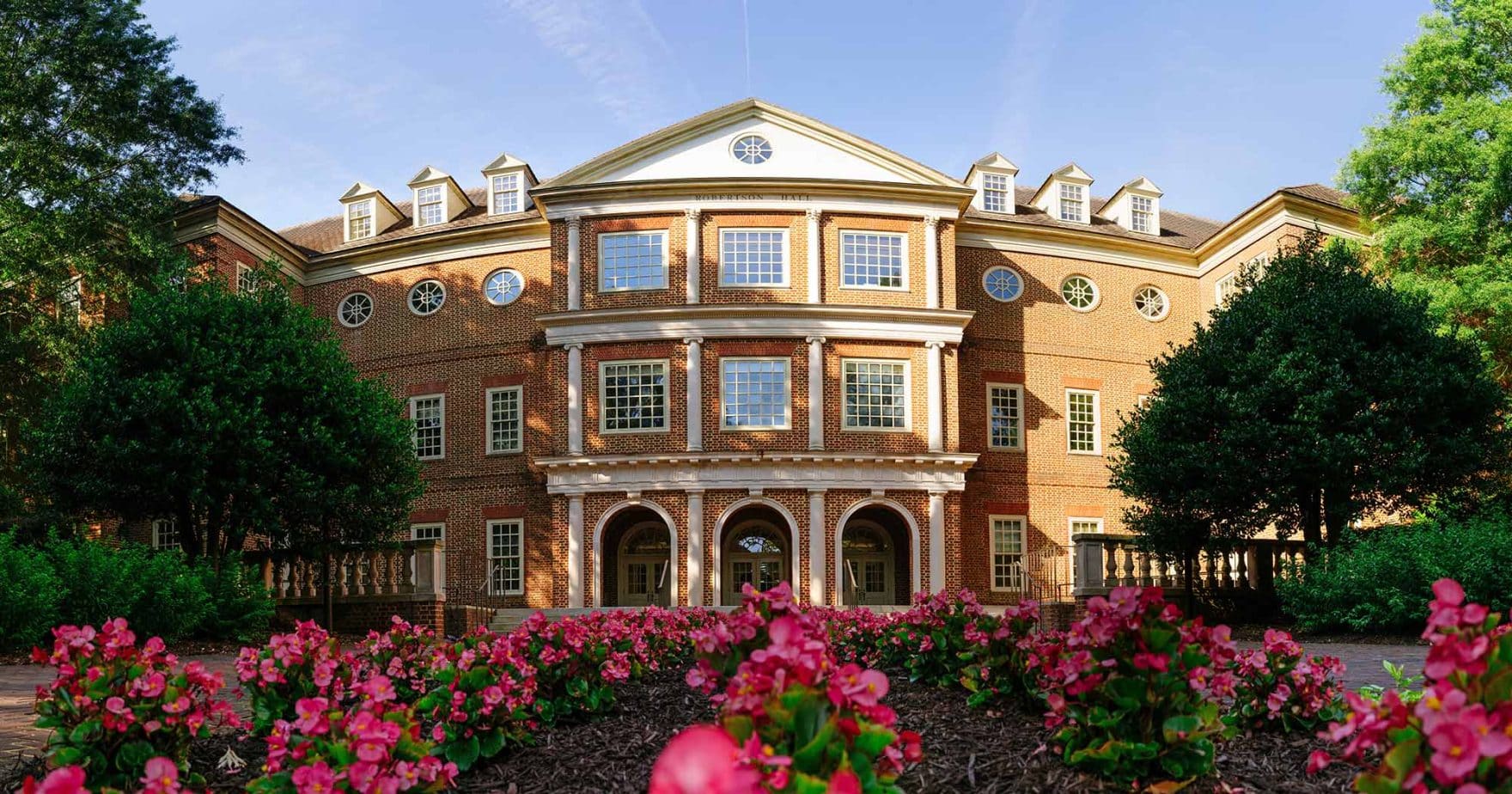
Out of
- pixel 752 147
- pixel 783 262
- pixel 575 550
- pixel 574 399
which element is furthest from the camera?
pixel 752 147

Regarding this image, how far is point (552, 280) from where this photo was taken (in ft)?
97.8

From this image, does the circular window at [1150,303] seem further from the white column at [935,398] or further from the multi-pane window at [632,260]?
the multi-pane window at [632,260]

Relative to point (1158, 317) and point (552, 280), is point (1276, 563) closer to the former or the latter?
point (1158, 317)

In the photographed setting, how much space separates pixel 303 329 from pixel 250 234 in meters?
10.5

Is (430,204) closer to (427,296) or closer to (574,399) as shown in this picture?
(427,296)

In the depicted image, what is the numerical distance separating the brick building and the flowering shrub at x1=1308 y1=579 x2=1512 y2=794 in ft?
80.0

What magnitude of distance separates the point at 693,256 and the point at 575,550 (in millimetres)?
8022

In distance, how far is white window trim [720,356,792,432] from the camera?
28203 millimetres

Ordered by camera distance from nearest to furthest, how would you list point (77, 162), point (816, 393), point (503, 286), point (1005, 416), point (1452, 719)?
point (1452, 719)
point (77, 162)
point (816, 393)
point (1005, 416)
point (503, 286)

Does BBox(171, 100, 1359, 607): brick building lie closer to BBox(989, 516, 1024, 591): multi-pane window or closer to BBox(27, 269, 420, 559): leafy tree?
BBox(989, 516, 1024, 591): multi-pane window

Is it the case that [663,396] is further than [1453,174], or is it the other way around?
[663,396]

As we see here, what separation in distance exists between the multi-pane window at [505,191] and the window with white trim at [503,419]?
5.72m

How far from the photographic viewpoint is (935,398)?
94.2ft

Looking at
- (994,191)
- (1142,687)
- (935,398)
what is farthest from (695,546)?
(1142,687)
